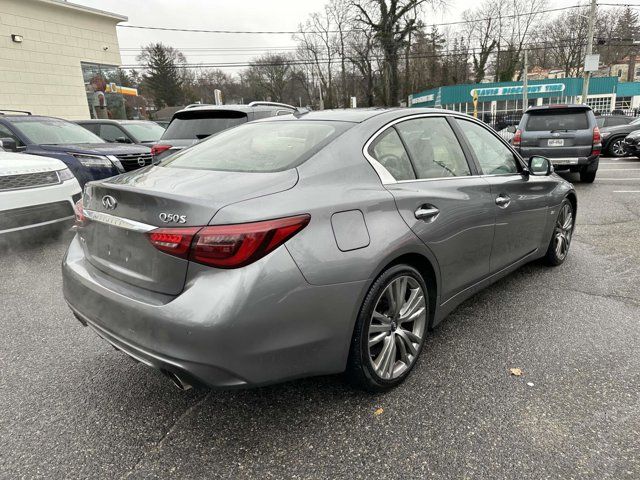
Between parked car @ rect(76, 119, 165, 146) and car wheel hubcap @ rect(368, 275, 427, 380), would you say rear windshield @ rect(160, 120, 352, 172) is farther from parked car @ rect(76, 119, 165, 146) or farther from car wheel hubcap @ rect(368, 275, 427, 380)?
parked car @ rect(76, 119, 165, 146)

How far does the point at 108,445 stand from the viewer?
7.02 feet

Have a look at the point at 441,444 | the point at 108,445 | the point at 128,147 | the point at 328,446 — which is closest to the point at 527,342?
the point at 441,444

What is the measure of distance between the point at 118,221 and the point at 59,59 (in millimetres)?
23002

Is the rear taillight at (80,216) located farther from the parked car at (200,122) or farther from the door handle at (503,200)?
the parked car at (200,122)

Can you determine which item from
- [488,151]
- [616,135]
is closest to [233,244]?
[488,151]

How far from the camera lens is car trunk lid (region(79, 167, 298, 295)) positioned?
192 centimetres

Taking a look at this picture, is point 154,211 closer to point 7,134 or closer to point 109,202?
point 109,202

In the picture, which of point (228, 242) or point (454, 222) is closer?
point (228, 242)

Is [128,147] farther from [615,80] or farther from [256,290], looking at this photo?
[615,80]

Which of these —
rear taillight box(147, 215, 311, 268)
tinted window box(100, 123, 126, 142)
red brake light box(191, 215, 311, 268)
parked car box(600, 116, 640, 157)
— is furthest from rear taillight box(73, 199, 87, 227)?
parked car box(600, 116, 640, 157)

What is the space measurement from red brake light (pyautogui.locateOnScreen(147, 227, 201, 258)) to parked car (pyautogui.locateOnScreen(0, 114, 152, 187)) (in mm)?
5398

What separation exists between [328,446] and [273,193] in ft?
3.96

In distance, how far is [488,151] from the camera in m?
3.51

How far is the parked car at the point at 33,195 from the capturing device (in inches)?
190
